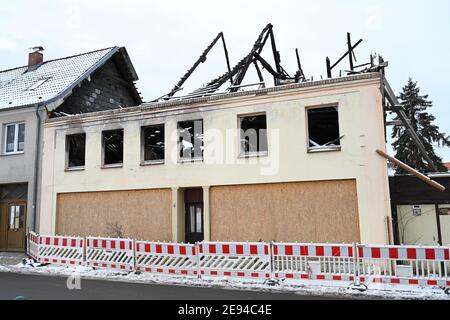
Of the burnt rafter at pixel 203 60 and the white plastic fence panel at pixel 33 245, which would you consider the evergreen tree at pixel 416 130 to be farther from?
the white plastic fence panel at pixel 33 245

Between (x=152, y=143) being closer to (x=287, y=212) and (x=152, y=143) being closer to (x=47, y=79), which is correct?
(x=287, y=212)

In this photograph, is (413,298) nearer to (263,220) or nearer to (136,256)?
(263,220)

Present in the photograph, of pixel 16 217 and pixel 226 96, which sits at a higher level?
pixel 226 96

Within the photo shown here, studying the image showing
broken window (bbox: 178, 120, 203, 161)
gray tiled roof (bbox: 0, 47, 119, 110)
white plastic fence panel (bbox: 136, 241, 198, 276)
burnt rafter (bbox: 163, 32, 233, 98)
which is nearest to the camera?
white plastic fence panel (bbox: 136, 241, 198, 276)

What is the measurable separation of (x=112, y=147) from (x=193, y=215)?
5.37m

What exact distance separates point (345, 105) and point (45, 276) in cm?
1061

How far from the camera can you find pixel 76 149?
18172mm

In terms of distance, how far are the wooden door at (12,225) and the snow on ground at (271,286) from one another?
4692 mm

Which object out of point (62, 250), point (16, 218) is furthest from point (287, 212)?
point (16, 218)

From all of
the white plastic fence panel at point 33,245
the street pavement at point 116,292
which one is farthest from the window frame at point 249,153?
the white plastic fence panel at point 33,245

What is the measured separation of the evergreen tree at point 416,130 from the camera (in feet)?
117

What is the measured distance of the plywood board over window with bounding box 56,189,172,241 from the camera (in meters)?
15.4

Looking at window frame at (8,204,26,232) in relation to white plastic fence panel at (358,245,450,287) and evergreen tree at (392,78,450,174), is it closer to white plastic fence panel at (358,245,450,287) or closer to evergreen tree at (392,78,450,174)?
white plastic fence panel at (358,245,450,287)

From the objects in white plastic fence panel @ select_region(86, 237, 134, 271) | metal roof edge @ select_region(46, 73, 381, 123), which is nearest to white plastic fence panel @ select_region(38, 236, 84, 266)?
white plastic fence panel @ select_region(86, 237, 134, 271)
